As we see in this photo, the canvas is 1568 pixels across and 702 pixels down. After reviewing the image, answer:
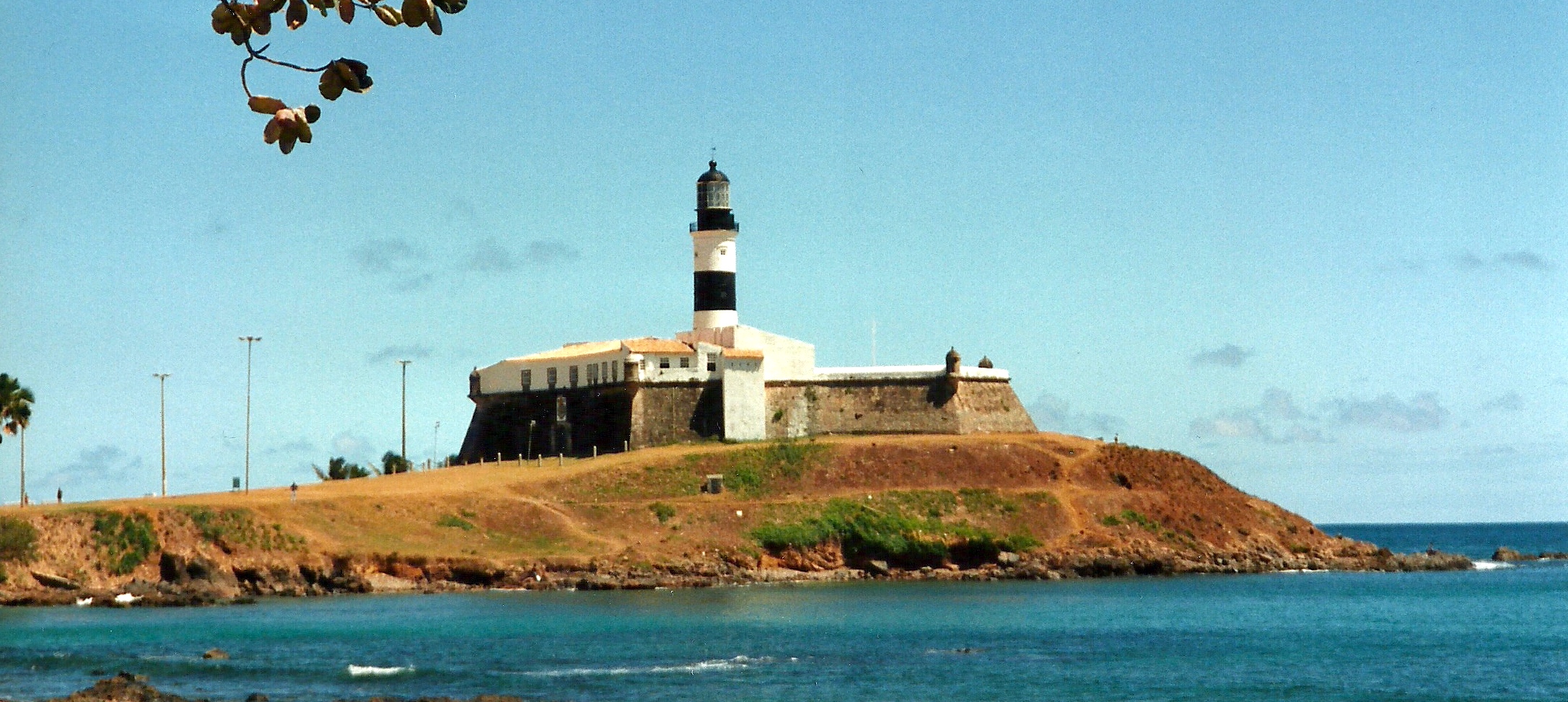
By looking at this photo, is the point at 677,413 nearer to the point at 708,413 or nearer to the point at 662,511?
the point at 708,413

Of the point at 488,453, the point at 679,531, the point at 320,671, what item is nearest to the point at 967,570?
the point at 679,531


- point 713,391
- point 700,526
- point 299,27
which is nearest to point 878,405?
point 713,391

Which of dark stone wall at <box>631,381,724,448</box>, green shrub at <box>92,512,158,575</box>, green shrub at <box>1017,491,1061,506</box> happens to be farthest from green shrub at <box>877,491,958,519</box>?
green shrub at <box>92,512,158,575</box>

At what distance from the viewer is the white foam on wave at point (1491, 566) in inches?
3873

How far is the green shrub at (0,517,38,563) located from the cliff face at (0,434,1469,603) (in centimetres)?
13

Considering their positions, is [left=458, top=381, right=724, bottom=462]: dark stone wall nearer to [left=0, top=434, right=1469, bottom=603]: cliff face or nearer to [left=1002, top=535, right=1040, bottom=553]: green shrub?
[left=0, top=434, right=1469, bottom=603]: cliff face

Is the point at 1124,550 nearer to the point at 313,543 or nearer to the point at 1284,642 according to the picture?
the point at 1284,642

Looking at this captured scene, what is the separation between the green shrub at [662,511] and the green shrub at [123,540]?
60.1ft

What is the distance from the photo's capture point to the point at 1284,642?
174ft

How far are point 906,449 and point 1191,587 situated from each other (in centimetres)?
1315

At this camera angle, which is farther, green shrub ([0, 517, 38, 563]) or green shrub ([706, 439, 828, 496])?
green shrub ([706, 439, 828, 496])

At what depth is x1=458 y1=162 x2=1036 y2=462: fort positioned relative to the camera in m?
80.5

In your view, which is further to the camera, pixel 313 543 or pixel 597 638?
pixel 313 543

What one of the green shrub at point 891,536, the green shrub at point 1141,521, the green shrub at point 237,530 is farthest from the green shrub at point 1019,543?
the green shrub at point 237,530
